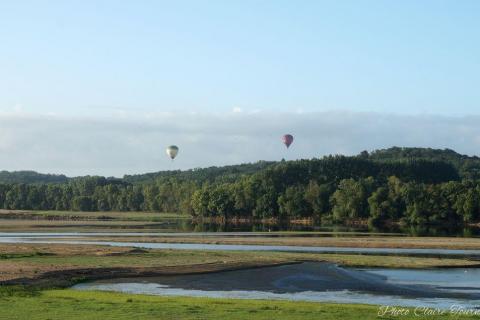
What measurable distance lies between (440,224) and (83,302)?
14373 cm

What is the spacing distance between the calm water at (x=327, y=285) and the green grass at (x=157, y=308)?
436 cm

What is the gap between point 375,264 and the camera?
60.9 metres

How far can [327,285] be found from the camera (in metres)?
46.9

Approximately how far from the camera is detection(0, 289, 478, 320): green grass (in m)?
29.9

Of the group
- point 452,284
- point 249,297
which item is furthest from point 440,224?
point 249,297

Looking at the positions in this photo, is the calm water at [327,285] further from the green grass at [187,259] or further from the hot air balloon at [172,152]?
the hot air balloon at [172,152]

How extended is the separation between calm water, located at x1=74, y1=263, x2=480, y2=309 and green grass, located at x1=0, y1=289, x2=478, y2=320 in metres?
4.36

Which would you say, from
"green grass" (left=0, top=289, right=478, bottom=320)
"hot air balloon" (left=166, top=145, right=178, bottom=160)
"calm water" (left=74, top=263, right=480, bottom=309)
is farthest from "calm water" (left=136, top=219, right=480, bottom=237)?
"green grass" (left=0, top=289, right=478, bottom=320)

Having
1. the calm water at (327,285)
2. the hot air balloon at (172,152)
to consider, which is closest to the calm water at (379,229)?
the hot air balloon at (172,152)

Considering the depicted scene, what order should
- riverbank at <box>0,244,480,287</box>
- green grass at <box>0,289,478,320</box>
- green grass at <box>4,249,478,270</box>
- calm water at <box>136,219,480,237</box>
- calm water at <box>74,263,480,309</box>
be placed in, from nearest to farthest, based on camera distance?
green grass at <box>0,289,478,320</box> < calm water at <box>74,263,480,309</box> < riverbank at <box>0,244,480,287</box> < green grass at <box>4,249,478,270</box> < calm water at <box>136,219,480,237</box>

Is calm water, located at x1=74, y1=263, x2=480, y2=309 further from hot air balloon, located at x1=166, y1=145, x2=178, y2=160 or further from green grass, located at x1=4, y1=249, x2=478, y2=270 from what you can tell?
hot air balloon, located at x1=166, y1=145, x2=178, y2=160

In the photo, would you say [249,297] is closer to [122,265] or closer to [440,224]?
[122,265]

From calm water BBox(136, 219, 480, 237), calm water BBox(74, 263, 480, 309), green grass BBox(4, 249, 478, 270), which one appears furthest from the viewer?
calm water BBox(136, 219, 480, 237)

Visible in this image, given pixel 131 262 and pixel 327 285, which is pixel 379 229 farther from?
pixel 327 285
